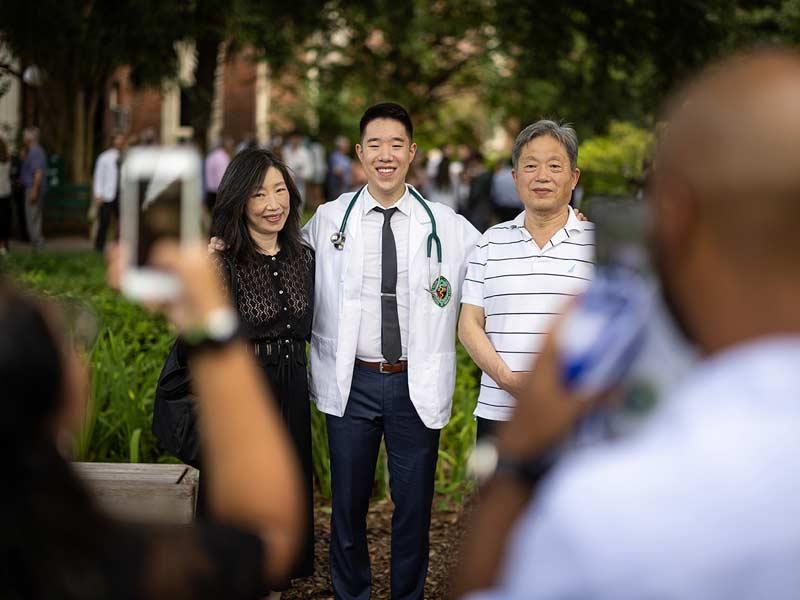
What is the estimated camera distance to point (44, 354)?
52.9 inches

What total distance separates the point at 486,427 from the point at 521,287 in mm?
528

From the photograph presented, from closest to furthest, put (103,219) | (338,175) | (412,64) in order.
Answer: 1. (103,219)
2. (338,175)
3. (412,64)

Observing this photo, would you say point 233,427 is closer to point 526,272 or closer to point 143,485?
point 526,272

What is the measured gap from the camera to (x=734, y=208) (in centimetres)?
128

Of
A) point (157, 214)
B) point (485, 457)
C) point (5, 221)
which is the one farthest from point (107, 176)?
point (157, 214)

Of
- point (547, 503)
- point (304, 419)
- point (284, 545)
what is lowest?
point (304, 419)

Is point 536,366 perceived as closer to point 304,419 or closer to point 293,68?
point 304,419

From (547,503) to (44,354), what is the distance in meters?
0.60

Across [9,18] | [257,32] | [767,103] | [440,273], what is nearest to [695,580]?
[767,103]

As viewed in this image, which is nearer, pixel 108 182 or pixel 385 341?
pixel 385 341

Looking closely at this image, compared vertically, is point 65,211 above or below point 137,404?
above

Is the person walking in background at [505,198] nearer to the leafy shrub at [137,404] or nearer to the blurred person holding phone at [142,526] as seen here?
the leafy shrub at [137,404]

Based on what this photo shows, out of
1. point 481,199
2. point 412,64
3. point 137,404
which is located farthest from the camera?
point 412,64

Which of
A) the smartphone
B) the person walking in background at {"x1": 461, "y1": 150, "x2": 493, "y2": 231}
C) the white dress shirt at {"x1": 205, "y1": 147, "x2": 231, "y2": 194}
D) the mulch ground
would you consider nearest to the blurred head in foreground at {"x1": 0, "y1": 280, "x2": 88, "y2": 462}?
the smartphone
